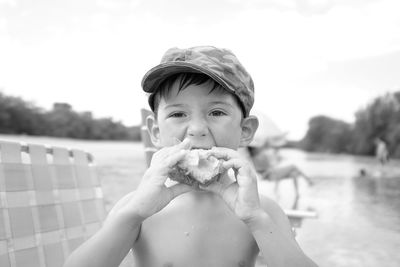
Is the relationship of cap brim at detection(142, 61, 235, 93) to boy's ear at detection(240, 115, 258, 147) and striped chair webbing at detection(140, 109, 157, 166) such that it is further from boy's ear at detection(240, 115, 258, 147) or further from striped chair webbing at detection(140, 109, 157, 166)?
striped chair webbing at detection(140, 109, 157, 166)

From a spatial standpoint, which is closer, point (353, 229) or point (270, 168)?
point (353, 229)

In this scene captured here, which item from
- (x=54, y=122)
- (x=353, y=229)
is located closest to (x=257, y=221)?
(x=353, y=229)

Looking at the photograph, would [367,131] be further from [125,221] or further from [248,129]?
[125,221]

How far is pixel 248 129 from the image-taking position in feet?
6.03

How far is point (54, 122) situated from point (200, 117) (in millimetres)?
19714

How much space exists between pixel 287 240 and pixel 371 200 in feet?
21.9

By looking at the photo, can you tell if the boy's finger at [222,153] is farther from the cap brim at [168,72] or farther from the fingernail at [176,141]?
the cap brim at [168,72]

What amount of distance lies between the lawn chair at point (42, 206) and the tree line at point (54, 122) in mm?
15721

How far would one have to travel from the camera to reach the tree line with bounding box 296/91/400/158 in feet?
77.7

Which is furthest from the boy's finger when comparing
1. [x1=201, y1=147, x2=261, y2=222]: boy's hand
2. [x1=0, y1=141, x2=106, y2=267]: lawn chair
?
[x1=0, y1=141, x2=106, y2=267]: lawn chair

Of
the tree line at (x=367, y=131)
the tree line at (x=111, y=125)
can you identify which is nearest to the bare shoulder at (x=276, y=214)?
the tree line at (x=111, y=125)

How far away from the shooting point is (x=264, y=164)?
7.68 meters

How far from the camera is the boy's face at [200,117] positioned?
153 centimetres

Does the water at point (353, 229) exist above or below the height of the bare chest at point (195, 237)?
below
